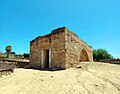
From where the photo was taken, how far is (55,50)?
11.1 meters

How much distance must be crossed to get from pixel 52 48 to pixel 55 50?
459 millimetres

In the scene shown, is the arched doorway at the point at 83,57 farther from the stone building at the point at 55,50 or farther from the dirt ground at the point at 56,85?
the dirt ground at the point at 56,85

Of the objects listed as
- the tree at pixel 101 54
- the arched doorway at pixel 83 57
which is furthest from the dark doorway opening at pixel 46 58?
the tree at pixel 101 54

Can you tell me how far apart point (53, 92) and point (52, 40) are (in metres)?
6.54

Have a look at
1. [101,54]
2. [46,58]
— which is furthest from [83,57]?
[101,54]

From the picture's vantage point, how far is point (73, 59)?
37.8 ft

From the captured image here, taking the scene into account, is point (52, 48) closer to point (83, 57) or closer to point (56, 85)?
point (56, 85)

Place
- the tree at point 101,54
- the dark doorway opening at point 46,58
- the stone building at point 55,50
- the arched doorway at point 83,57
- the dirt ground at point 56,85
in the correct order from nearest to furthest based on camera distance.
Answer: the dirt ground at point 56,85 < the stone building at point 55,50 < the dark doorway opening at point 46,58 < the arched doorway at point 83,57 < the tree at point 101,54

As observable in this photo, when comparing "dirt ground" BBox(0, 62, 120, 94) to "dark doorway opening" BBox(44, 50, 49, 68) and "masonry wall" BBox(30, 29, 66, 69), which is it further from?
"dark doorway opening" BBox(44, 50, 49, 68)

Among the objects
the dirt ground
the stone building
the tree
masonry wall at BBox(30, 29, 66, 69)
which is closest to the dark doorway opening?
the stone building

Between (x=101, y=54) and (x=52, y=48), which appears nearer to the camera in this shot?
(x=52, y=48)

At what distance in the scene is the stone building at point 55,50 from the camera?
10508 millimetres

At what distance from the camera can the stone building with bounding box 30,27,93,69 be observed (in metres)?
10.5

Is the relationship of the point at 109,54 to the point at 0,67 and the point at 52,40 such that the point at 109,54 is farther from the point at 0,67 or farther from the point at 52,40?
the point at 0,67
